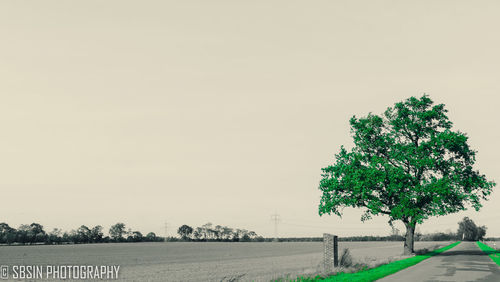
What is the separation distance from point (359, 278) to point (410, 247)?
2861 cm

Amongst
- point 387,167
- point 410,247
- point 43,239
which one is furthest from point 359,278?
point 43,239

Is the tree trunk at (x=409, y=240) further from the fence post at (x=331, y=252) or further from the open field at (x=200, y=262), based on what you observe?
the fence post at (x=331, y=252)

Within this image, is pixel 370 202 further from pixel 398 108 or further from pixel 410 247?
pixel 398 108

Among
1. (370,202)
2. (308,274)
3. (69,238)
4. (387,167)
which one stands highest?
(387,167)

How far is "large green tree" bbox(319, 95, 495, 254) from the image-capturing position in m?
45.5

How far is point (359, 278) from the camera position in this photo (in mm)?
22625

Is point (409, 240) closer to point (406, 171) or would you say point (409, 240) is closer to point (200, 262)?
point (406, 171)

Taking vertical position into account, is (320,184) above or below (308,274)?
above

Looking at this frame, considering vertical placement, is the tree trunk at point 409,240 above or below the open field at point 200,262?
above

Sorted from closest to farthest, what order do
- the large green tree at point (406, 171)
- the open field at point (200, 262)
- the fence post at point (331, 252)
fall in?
the fence post at point (331, 252)
the open field at point (200, 262)
the large green tree at point (406, 171)

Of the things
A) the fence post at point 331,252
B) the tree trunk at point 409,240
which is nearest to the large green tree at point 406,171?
the tree trunk at point 409,240

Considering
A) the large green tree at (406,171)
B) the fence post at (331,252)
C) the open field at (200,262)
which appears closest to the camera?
the fence post at (331,252)

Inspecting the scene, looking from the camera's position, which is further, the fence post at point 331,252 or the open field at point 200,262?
the open field at point 200,262

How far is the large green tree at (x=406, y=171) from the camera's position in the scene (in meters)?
45.5
